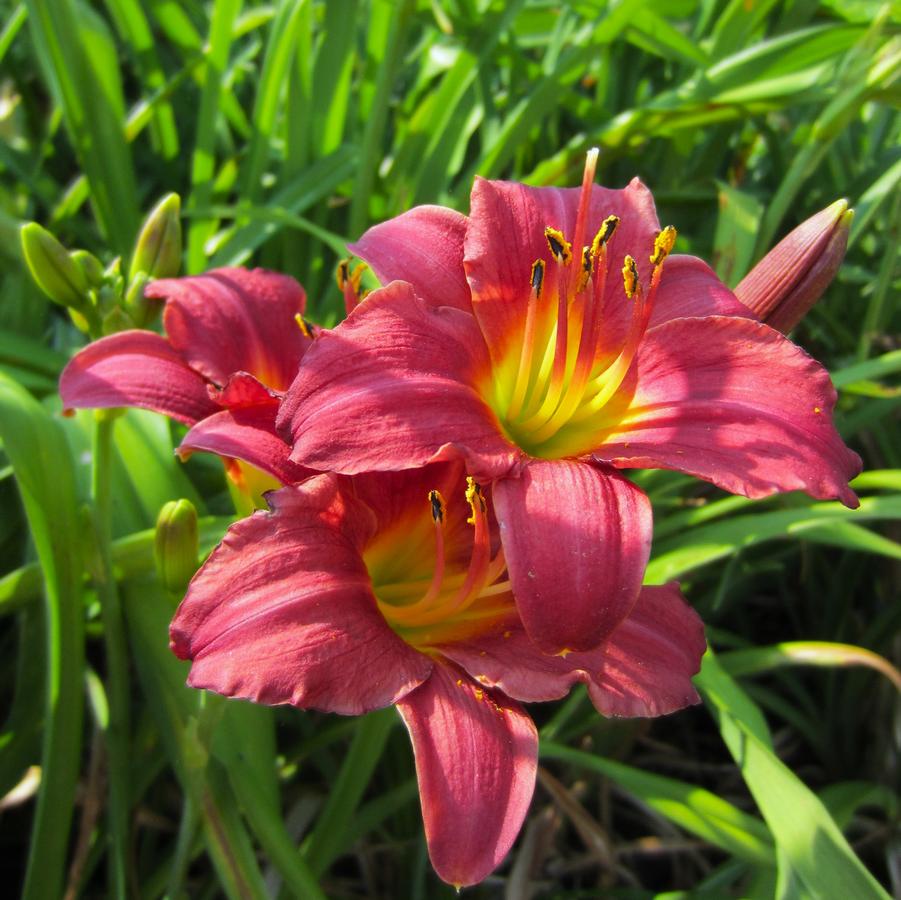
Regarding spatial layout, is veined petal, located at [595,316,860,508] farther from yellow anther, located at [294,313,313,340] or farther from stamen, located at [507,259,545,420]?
yellow anther, located at [294,313,313,340]

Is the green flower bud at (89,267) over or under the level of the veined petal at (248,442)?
over

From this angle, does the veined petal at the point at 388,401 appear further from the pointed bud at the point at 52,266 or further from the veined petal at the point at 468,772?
the pointed bud at the point at 52,266

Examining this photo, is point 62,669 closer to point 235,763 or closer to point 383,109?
point 235,763

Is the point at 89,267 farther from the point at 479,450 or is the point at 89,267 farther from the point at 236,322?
the point at 479,450

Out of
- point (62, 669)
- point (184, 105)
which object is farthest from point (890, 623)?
point (184, 105)

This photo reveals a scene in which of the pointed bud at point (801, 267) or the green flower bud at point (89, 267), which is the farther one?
the green flower bud at point (89, 267)

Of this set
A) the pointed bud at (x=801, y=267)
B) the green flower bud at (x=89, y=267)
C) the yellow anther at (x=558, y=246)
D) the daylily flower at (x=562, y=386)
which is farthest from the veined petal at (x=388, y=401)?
the green flower bud at (x=89, y=267)
